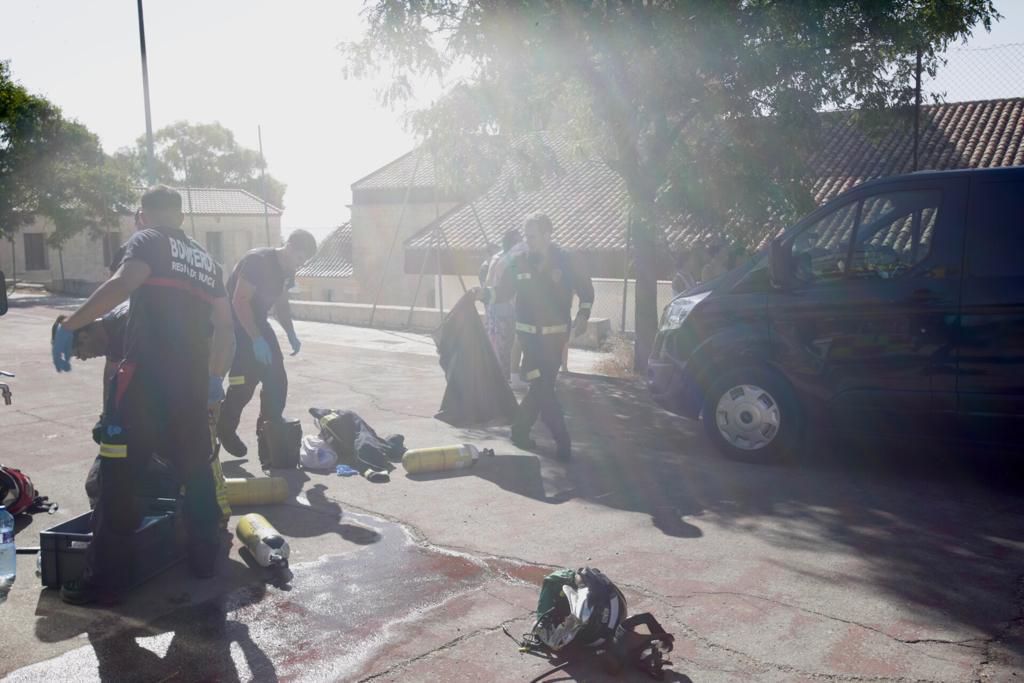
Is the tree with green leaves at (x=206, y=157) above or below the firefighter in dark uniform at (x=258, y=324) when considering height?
above

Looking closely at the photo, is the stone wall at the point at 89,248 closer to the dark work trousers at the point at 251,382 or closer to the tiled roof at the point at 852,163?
the tiled roof at the point at 852,163

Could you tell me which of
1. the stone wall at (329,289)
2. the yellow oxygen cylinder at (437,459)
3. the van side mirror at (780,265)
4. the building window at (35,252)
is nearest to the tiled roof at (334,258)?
the stone wall at (329,289)

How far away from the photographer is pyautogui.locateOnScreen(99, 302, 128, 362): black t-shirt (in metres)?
5.29

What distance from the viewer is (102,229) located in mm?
46344

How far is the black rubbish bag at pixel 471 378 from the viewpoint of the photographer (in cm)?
955

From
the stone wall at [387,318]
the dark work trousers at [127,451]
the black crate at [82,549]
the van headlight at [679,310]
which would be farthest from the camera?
the stone wall at [387,318]

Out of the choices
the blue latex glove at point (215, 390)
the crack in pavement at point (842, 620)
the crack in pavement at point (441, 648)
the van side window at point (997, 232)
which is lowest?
the crack in pavement at point (441, 648)

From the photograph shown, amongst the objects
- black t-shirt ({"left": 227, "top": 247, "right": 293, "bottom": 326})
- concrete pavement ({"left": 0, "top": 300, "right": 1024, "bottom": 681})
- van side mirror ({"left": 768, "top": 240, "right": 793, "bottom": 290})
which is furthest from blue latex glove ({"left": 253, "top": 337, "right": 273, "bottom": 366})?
van side mirror ({"left": 768, "top": 240, "right": 793, "bottom": 290})

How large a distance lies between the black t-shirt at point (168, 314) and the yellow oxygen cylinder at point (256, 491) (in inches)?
60.8

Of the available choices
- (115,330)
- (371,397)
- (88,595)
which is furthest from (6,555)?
(371,397)

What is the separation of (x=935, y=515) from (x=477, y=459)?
10.4ft

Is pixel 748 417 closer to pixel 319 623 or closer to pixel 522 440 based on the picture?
pixel 522 440

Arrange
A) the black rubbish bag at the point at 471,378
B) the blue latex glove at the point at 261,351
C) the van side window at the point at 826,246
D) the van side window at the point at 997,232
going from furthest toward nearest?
1. the black rubbish bag at the point at 471,378
2. the van side window at the point at 826,246
3. the blue latex glove at the point at 261,351
4. the van side window at the point at 997,232

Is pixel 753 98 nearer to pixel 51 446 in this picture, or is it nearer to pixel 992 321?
pixel 992 321
